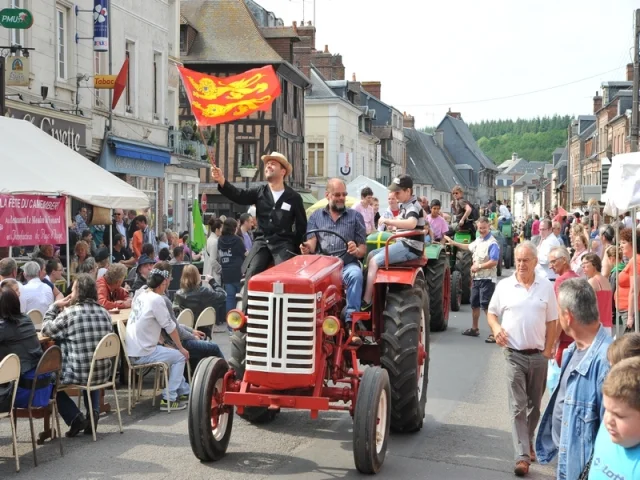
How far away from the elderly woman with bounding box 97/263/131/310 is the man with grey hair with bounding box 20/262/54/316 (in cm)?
60

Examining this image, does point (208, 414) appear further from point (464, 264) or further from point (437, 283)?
point (464, 264)

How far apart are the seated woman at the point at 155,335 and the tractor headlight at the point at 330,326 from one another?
2.62 meters

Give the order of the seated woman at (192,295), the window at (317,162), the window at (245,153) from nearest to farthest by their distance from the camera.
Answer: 1. the seated woman at (192,295)
2. the window at (245,153)
3. the window at (317,162)

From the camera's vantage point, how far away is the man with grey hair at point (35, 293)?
37.3 ft

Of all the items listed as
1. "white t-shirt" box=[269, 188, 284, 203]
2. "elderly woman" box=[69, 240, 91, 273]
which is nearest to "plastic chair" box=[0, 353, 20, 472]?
"white t-shirt" box=[269, 188, 284, 203]

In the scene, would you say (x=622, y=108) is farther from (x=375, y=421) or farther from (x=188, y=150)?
(x=375, y=421)

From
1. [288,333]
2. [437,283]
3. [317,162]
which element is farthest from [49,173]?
[317,162]

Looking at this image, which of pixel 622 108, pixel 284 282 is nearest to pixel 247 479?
pixel 284 282

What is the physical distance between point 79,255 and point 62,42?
8.09m

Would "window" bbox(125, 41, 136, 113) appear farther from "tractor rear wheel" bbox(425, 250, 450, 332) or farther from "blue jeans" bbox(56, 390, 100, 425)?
"blue jeans" bbox(56, 390, 100, 425)

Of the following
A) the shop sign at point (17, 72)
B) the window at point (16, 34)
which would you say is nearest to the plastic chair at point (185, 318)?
the shop sign at point (17, 72)

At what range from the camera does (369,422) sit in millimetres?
7074

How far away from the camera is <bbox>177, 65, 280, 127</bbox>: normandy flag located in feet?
32.2

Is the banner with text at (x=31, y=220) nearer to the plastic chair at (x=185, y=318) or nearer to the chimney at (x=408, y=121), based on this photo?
the plastic chair at (x=185, y=318)
